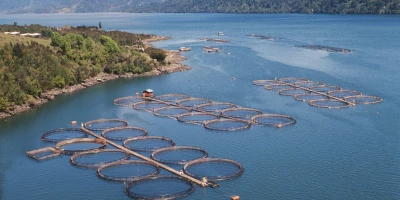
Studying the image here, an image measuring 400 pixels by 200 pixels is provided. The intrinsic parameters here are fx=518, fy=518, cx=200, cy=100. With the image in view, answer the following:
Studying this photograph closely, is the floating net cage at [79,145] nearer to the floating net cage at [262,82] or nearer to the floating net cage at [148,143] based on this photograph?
the floating net cage at [148,143]

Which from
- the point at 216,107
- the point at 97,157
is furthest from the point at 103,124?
the point at 216,107

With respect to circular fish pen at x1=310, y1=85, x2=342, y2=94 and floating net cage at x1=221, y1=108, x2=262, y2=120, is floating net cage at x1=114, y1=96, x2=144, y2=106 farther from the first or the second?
circular fish pen at x1=310, y1=85, x2=342, y2=94

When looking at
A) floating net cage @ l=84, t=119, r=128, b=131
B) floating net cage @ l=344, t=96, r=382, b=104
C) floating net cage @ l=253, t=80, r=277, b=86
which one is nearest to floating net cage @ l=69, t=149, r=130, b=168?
floating net cage @ l=84, t=119, r=128, b=131

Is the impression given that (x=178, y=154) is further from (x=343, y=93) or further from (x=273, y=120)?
(x=343, y=93)

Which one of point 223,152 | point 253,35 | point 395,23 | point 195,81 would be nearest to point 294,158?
point 223,152

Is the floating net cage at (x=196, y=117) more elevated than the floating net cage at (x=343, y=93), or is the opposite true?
the floating net cage at (x=343, y=93)

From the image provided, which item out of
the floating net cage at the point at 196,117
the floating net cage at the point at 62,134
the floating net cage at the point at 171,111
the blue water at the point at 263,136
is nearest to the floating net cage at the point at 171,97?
the blue water at the point at 263,136

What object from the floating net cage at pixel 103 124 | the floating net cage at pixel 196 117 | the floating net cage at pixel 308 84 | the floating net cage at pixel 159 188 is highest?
the floating net cage at pixel 308 84
